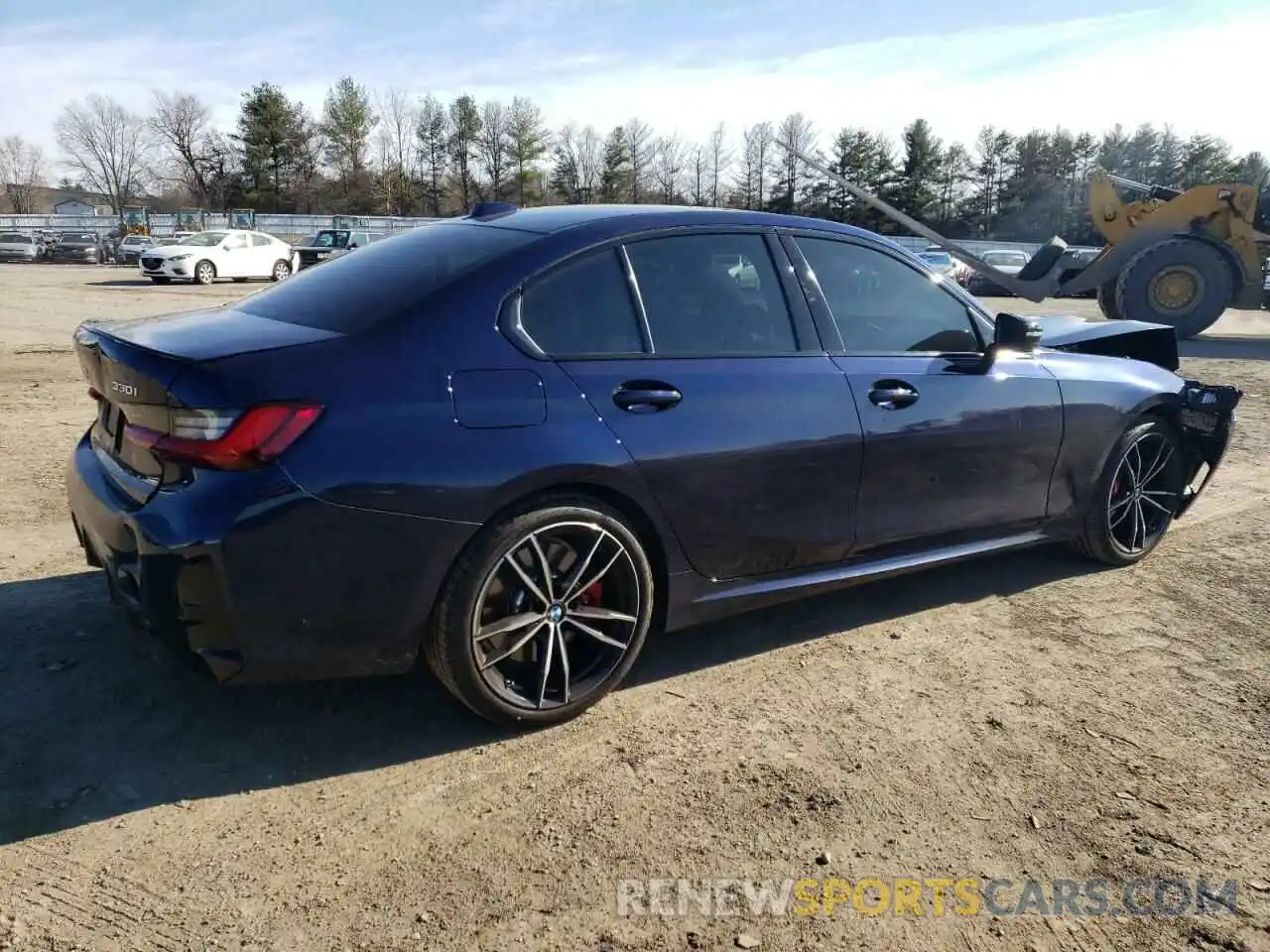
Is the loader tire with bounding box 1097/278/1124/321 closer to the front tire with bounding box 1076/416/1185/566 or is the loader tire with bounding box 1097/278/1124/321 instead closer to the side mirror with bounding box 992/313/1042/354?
the front tire with bounding box 1076/416/1185/566

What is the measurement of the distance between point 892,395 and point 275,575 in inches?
89.3

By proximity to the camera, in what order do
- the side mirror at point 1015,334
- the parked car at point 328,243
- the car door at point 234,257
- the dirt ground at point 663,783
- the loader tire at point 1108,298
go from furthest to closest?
1. the parked car at point 328,243
2. the car door at point 234,257
3. the loader tire at point 1108,298
4. the side mirror at point 1015,334
5. the dirt ground at point 663,783

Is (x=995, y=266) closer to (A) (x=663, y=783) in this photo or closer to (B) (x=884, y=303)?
(B) (x=884, y=303)

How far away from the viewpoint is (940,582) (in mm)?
4406

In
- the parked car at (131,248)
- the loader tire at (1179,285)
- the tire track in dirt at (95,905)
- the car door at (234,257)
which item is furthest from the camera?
the parked car at (131,248)

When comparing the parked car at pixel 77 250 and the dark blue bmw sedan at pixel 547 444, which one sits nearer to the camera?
the dark blue bmw sedan at pixel 547 444

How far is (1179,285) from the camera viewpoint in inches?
602

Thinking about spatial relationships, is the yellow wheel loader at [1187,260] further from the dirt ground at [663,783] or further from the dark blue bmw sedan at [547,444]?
the dirt ground at [663,783]

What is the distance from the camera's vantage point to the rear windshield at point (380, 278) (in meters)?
2.84

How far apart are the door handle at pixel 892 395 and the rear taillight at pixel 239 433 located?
2015mm

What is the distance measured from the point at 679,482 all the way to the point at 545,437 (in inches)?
20.0

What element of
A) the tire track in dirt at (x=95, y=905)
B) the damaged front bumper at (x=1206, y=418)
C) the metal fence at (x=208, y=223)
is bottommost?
the tire track in dirt at (x=95, y=905)

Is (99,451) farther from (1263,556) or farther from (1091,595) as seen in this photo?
(1263,556)

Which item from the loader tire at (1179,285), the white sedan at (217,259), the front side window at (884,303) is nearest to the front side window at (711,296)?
the front side window at (884,303)
